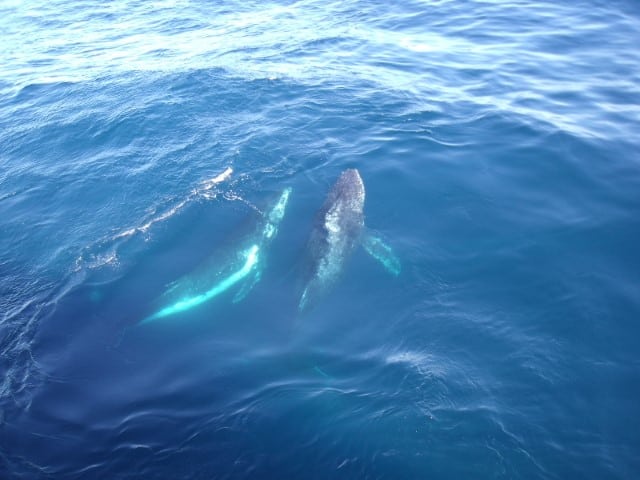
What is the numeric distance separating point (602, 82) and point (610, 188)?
10.1 meters

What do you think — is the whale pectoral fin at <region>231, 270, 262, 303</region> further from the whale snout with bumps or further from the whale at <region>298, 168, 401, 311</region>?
the whale at <region>298, 168, 401, 311</region>

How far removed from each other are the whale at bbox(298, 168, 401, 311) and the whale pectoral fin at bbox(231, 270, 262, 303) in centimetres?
173

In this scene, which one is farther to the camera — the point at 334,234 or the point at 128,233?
the point at 128,233

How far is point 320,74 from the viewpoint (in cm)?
2752

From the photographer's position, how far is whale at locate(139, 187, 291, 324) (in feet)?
47.2

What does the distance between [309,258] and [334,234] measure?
4.85 ft

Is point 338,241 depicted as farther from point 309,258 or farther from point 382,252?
point 382,252

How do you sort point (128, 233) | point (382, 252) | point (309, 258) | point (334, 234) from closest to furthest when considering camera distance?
point (382, 252) → point (309, 258) → point (334, 234) → point (128, 233)

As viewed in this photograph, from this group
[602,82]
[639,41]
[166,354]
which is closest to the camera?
[166,354]

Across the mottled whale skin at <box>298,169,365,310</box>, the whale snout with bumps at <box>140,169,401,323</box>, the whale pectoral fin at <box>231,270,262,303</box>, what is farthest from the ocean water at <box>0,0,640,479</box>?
the mottled whale skin at <box>298,169,365,310</box>

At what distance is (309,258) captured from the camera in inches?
612

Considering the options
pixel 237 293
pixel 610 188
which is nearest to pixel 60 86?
pixel 237 293

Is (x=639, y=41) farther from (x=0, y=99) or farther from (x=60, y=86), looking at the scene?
(x=0, y=99)

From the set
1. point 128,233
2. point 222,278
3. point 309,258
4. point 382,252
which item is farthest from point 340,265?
point 128,233
